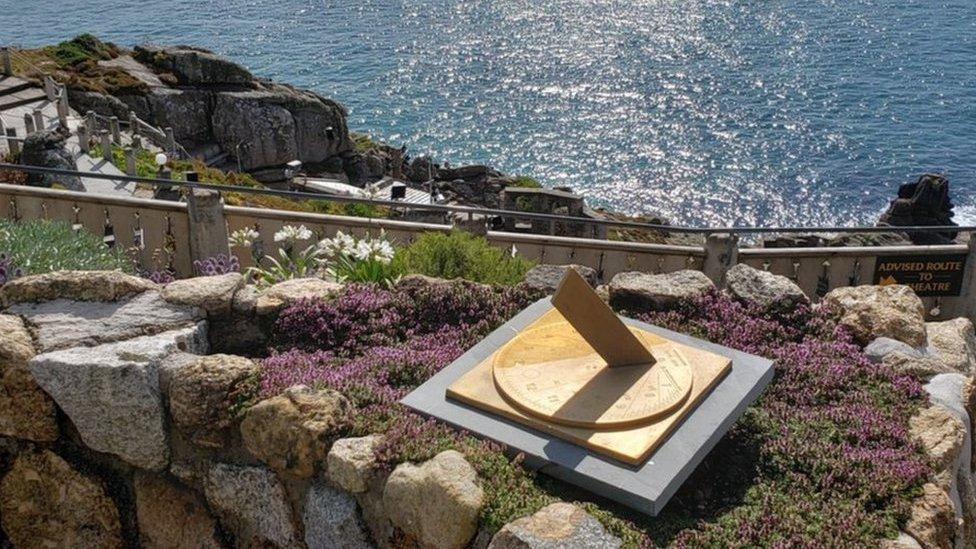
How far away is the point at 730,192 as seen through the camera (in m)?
65.9

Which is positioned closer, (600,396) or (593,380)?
(600,396)

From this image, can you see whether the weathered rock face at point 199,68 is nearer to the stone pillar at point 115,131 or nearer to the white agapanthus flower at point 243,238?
the stone pillar at point 115,131

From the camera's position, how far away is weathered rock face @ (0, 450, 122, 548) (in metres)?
8.84

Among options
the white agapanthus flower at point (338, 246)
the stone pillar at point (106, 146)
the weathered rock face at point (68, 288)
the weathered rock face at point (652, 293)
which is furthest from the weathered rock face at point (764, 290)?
the stone pillar at point (106, 146)

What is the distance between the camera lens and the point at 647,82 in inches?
3533

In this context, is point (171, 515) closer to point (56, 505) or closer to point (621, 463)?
point (56, 505)

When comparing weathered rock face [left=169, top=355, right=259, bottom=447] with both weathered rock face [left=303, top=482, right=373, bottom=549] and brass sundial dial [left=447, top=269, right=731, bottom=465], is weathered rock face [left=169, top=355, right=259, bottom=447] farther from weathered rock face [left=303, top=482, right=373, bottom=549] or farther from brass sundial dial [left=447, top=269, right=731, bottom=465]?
brass sundial dial [left=447, top=269, right=731, bottom=465]

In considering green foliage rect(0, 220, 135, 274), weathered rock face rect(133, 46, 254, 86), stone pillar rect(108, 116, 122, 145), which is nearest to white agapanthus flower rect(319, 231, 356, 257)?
green foliage rect(0, 220, 135, 274)

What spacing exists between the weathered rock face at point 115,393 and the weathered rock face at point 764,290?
5.93m

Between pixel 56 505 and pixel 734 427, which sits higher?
pixel 734 427

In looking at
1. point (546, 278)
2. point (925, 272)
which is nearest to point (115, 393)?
point (546, 278)

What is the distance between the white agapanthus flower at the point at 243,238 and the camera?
13.7m

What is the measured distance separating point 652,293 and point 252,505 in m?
4.68

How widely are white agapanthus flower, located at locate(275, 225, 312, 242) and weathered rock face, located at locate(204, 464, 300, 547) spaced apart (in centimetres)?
554
